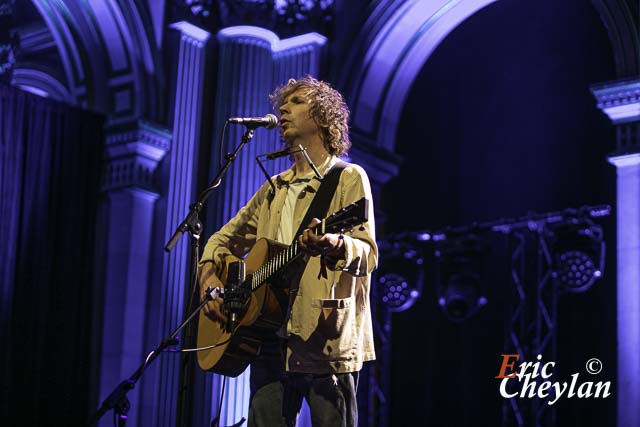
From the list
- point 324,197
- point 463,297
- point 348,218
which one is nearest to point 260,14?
point 463,297

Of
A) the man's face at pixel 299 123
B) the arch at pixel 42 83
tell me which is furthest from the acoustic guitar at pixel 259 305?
the arch at pixel 42 83

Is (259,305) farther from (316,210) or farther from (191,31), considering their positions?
(191,31)

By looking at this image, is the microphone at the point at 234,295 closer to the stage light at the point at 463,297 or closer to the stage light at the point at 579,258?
the stage light at the point at 579,258

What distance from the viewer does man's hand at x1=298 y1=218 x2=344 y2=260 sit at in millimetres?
2965

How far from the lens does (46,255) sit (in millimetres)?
7457

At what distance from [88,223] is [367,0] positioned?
2.94m

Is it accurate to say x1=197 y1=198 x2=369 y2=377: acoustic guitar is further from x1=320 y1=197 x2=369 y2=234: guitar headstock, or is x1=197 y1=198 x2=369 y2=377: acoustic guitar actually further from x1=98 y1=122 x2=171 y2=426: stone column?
x1=98 y1=122 x2=171 y2=426: stone column

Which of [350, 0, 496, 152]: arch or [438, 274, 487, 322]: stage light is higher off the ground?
[350, 0, 496, 152]: arch

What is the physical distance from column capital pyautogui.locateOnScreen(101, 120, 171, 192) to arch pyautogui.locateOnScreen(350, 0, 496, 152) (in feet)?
5.38

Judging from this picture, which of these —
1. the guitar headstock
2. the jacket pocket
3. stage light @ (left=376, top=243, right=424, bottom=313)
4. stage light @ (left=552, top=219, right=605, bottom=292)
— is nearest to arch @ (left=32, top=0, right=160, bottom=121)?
stage light @ (left=376, top=243, right=424, bottom=313)

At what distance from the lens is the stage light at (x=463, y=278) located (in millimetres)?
9391

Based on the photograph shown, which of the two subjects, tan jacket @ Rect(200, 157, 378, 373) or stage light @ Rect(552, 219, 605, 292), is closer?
tan jacket @ Rect(200, 157, 378, 373)

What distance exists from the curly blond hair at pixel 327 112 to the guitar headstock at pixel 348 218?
26.6 inches

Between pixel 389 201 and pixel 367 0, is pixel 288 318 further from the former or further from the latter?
pixel 389 201
